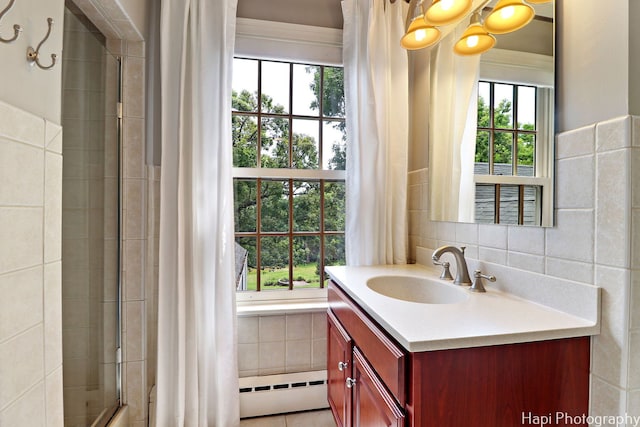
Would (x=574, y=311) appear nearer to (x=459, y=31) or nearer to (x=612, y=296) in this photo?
(x=612, y=296)

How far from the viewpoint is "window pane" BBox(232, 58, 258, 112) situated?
1.76m

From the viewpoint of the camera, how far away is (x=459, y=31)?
1.37 m

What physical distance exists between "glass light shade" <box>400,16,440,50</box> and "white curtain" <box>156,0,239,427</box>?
2.91 ft

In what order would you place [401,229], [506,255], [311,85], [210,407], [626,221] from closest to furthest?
[626,221]
[506,255]
[210,407]
[401,229]
[311,85]

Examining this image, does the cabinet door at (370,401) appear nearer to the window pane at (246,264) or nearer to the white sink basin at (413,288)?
the white sink basin at (413,288)

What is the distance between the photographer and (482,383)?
0.76 meters

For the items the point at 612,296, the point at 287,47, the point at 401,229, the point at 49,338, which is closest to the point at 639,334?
the point at 612,296

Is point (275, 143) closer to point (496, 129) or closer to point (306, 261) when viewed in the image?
point (306, 261)

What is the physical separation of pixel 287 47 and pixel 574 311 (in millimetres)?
1800

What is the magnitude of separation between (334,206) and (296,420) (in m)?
1.23

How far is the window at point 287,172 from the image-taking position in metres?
1.77

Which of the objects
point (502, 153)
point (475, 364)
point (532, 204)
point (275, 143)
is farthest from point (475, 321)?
point (275, 143)

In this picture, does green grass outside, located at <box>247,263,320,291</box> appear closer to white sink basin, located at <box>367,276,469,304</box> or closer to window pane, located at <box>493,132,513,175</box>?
white sink basin, located at <box>367,276,469,304</box>

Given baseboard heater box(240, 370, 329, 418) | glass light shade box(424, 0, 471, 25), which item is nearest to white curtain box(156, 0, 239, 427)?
baseboard heater box(240, 370, 329, 418)
